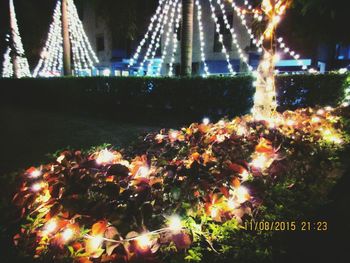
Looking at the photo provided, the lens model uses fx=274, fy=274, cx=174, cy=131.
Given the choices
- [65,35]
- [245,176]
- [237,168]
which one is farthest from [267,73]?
[65,35]

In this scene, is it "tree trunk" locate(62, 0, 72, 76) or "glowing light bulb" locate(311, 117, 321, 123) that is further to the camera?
"tree trunk" locate(62, 0, 72, 76)

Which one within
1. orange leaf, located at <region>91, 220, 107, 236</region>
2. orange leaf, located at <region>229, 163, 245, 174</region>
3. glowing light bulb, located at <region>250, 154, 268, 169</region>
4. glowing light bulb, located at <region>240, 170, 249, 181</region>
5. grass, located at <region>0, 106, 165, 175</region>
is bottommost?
grass, located at <region>0, 106, 165, 175</region>

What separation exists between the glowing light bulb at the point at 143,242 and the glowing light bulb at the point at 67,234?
19.1 inches

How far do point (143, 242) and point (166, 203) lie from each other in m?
0.45

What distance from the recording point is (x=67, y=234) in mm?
1896

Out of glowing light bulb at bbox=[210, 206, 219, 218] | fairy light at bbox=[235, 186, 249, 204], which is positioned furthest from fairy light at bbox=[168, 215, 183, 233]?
fairy light at bbox=[235, 186, 249, 204]

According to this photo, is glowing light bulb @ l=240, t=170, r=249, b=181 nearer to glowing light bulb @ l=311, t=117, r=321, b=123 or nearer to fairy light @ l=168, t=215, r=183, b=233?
fairy light @ l=168, t=215, r=183, b=233

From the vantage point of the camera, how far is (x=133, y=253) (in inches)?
69.2

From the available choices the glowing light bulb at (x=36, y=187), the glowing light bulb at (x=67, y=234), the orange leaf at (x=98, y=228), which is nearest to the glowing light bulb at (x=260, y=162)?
the orange leaf at (x=98, y=228)

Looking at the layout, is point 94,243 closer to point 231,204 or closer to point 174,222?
point 174,222

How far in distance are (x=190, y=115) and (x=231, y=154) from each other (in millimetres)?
7555

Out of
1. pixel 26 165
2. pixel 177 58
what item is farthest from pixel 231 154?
pixel 177 58

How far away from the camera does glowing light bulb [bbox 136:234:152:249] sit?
1804 mm

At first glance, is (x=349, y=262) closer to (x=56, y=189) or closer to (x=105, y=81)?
(x=56, y=189)
